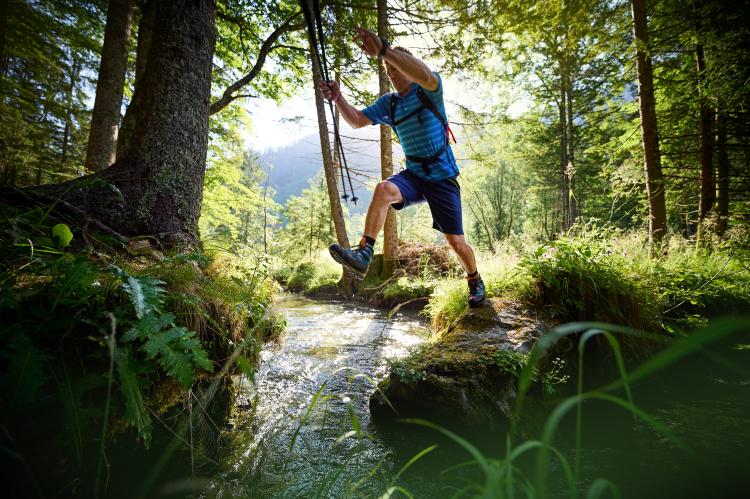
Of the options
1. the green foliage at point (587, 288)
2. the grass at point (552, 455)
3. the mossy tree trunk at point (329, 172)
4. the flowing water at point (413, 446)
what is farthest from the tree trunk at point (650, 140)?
the mossy tree trunk at point (329, 172)

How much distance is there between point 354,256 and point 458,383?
1.33 meters

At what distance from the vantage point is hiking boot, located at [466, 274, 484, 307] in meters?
3.52

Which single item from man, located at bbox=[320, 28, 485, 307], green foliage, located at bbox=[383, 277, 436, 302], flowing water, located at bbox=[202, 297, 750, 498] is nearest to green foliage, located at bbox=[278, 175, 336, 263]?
green foliage, located at bbox=[383, 277, 436, 302]

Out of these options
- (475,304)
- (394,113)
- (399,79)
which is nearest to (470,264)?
(475,304)

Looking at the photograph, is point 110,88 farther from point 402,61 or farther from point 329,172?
point 402,61

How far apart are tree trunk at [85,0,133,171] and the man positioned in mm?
4769

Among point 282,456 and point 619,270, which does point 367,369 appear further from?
point 619,270

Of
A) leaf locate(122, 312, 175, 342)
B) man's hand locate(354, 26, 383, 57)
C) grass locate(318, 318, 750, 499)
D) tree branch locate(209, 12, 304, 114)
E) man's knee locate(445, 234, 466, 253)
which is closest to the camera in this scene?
grass locate(318, 318, 750, 499)

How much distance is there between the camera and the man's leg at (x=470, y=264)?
3492mm

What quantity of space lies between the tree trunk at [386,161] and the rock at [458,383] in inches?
202

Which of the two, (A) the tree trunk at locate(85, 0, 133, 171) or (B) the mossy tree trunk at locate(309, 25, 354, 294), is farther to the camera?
(B) the mossy tree trunk at locate(309, 25, 354, 294)

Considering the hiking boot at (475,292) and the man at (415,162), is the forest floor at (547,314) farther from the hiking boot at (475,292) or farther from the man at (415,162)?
the man at (415,162)

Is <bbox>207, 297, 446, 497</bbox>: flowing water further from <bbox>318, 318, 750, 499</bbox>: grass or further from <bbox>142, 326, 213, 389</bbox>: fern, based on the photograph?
<bbox>142, 326, 213, 389</bbox>: fern

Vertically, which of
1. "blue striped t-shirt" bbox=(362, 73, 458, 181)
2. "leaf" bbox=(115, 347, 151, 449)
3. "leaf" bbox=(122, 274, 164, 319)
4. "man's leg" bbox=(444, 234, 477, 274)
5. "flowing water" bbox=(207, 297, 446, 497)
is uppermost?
"blue striped t-shirt" bbox=(362, 73, 458, 181)
